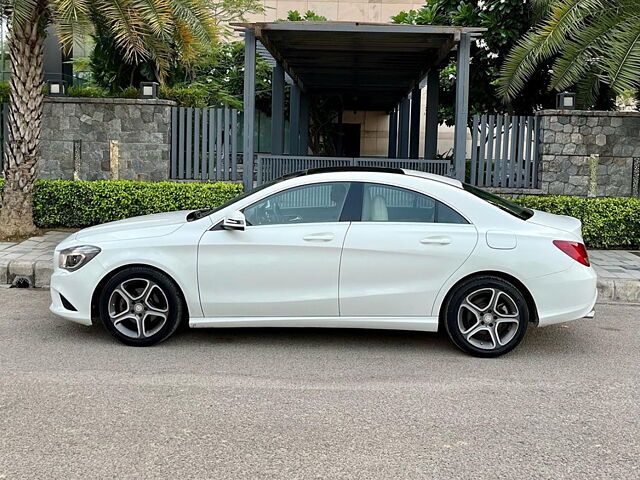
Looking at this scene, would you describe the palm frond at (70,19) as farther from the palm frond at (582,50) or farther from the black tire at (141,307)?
the palm frond at (582,50)

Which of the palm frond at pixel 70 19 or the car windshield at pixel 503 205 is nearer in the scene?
the car windshield at pixel 503 205

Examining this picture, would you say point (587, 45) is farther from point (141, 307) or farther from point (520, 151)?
point (141, 307)

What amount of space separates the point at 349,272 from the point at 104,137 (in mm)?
8549

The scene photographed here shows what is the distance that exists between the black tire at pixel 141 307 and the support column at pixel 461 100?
6772 mm

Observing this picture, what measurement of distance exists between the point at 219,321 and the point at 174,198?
18.5ft

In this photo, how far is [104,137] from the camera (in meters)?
13.1

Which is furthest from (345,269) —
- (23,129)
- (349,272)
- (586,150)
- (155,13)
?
(586,150)

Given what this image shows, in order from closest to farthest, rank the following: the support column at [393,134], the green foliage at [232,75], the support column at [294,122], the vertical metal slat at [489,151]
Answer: the vertical metal slat at [489,151] → the support column at [294,122] → the green foliage at [232,75] → the support column at [393,134]

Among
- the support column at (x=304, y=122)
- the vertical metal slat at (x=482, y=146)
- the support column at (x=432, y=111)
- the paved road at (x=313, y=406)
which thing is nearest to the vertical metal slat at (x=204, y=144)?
the support column at (x=432, y=111)

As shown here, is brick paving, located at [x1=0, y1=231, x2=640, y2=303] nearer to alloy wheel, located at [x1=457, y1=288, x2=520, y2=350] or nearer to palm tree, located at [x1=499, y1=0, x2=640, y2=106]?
palm tree, located at [x1=499, y1=0, x2=640, y2=106]

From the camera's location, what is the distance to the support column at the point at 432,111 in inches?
580

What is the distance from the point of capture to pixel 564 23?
444 inches

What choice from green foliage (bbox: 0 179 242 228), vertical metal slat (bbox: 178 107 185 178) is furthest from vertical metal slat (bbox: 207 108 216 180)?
green foliage (bbox: 0 179 242 228)

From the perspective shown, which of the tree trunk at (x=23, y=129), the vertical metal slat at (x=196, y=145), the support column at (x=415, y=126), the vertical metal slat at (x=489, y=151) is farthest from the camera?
the support column at (x=415, y=126)
